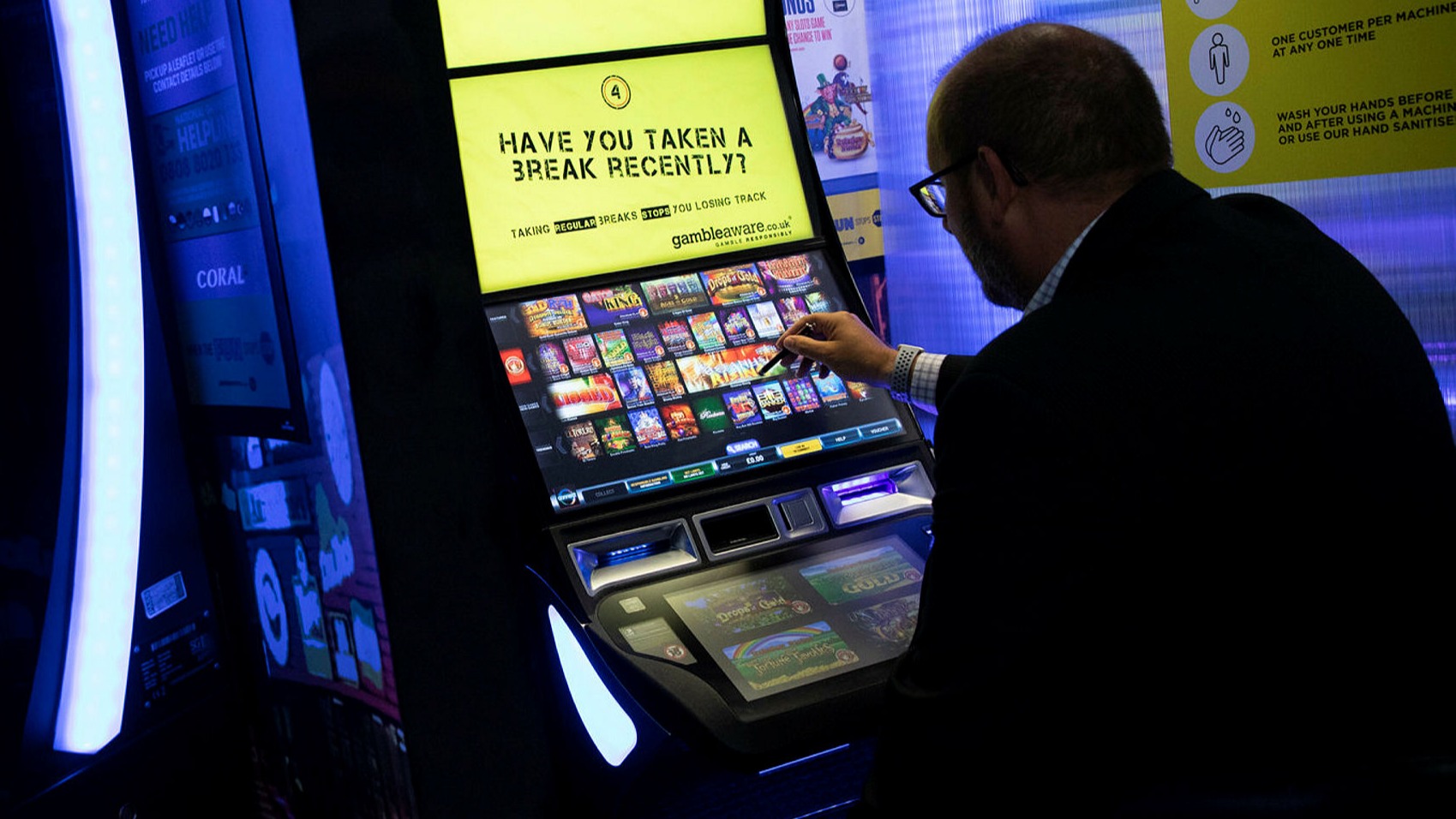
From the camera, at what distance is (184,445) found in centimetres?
260

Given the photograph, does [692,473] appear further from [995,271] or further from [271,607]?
[271,607]

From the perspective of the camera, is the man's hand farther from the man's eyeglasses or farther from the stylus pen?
the man's eyeglasses

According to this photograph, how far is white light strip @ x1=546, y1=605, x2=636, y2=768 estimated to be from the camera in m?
1.98

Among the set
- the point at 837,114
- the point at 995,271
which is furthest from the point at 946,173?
the point at 837,114

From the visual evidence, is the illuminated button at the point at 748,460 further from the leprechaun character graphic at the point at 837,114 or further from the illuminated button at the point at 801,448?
the leprechaun character graphic at the point at 837,114

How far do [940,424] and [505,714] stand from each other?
1.27 m

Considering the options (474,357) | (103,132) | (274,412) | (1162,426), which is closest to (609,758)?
(474,357)

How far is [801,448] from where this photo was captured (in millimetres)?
2199

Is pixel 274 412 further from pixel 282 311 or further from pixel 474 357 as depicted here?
pixel 474 357

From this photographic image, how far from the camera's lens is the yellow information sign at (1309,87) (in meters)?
2.36

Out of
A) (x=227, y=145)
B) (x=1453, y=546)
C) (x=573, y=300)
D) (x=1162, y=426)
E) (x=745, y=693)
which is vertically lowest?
(x=745, y=693)

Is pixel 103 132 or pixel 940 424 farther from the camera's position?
pixel 103 132

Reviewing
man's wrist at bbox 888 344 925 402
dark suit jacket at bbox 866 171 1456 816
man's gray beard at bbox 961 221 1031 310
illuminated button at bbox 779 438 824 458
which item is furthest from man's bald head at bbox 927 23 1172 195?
illuminated button at bbox 779 438 824 458

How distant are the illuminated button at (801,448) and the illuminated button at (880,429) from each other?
10cm
